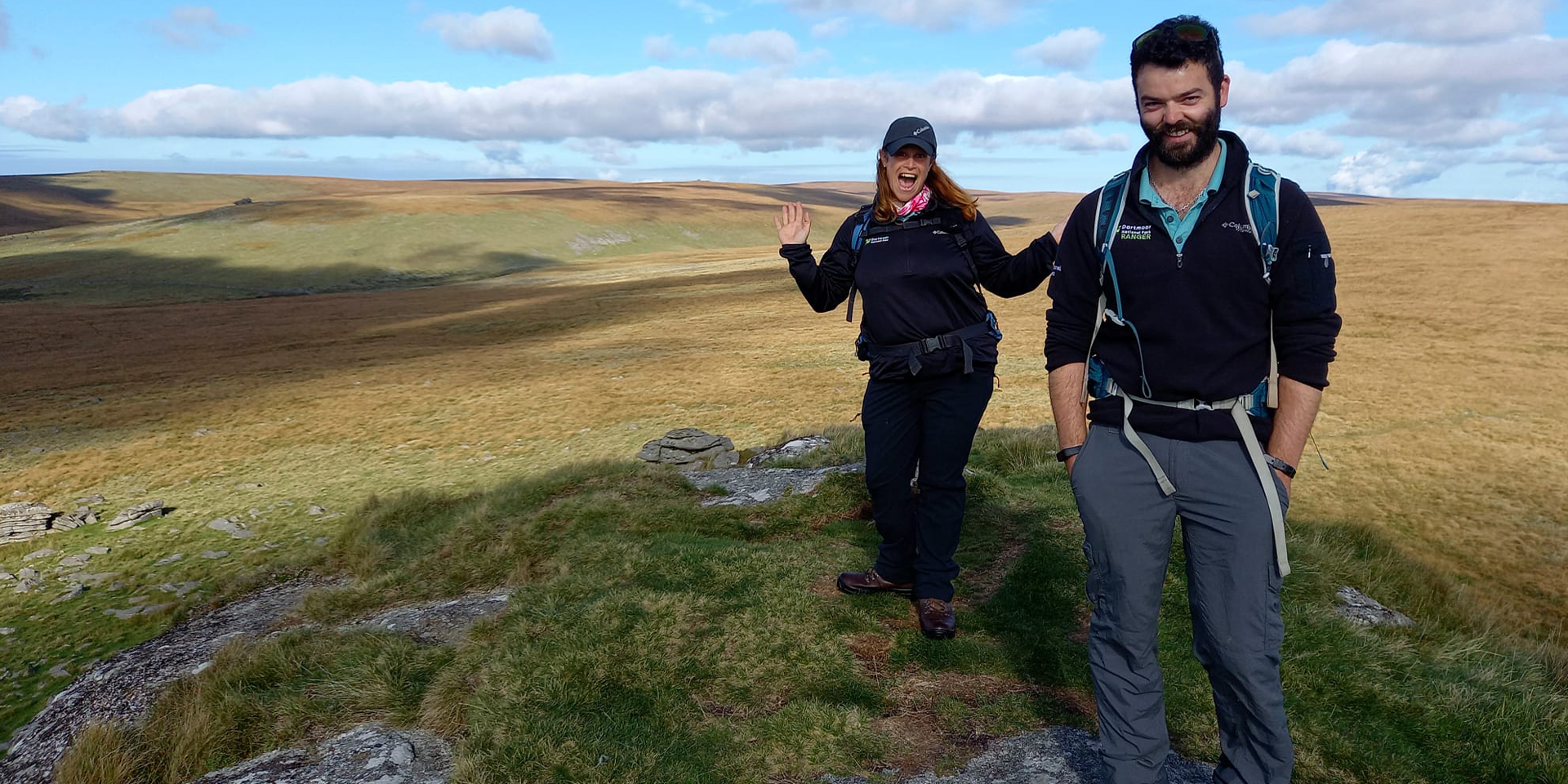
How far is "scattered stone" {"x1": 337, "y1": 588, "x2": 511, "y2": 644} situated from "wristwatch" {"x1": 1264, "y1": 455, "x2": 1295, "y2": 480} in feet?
19.0

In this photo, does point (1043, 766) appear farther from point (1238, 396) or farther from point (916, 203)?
point (916, 203)

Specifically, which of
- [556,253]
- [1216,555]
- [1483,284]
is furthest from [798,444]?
[556,253]

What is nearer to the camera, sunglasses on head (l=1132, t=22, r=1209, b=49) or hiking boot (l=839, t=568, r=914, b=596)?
sunglasses on head (l=1132, t=22, r=1209, b=49)

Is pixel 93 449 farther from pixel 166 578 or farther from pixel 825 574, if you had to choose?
pixel 825 574

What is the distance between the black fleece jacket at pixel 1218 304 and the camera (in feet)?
10.4

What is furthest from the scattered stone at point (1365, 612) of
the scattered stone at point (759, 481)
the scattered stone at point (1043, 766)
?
the scattered stone at point (759, 481)

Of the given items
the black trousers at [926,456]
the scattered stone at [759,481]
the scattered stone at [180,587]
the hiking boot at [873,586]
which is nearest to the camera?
the black trousers at [926,456]

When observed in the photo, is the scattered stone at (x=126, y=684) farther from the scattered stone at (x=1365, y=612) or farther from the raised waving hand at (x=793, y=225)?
the scattered stone at (x=1365, y=612)

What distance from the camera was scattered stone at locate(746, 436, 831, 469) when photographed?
42.6 ft

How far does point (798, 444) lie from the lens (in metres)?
13.7

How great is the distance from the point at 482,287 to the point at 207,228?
40.3m

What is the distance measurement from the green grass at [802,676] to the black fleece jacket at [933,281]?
6.47 ft

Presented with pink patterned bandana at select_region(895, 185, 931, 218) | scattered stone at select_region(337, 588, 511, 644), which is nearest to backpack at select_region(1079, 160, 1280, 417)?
pink patterned bandana at select_region(895, 185, 931, 218)

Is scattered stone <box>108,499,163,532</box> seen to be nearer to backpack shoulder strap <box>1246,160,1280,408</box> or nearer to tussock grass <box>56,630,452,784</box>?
tussock grass <box>56,630,452,784</box>
